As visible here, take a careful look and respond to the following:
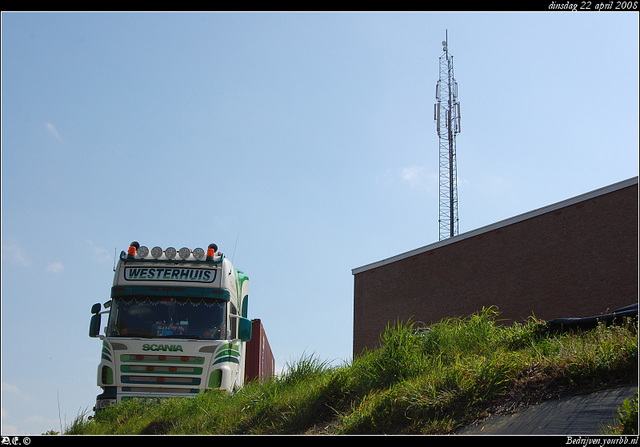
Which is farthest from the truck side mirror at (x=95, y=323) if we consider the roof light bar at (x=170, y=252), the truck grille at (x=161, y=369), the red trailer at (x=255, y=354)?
the red trailer at (x=255, y=354)

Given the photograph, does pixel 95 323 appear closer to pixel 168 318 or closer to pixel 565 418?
pixel 168 318

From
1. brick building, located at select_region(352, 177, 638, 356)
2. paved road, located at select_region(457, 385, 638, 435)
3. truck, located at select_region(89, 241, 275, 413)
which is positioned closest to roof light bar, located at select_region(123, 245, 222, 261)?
truck, located at select_region(89, 241, 275, 413)

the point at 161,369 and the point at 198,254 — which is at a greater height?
the point at 198,254

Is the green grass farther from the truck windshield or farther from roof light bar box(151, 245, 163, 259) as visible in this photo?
roof light bar box(151, 245, 163, 259)

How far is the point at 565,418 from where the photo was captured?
550cm

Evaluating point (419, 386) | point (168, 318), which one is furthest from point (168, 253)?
point (419, 386)

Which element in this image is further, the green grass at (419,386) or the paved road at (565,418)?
the green grass at (419,386)

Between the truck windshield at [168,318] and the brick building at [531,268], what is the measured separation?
12.6m

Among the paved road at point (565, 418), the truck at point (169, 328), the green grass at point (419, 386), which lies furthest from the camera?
the truck at point (169, 328)

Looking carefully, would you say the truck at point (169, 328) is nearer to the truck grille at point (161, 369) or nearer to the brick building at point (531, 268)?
the truck grille at point (161, 369)

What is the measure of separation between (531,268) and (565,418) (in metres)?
19.2

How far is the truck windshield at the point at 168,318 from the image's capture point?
1145 centimetres

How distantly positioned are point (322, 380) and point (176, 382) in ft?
13.1
